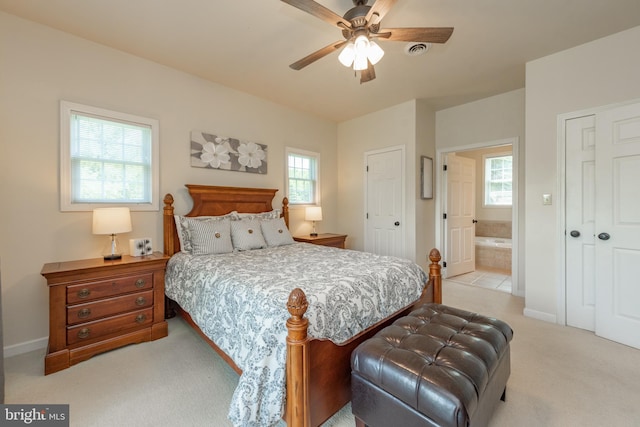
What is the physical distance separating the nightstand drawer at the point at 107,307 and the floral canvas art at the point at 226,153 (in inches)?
62.4

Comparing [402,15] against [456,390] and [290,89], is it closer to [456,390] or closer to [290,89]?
[290,89]

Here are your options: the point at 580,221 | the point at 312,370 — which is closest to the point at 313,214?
the point at 312,370

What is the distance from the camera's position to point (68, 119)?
2449mm

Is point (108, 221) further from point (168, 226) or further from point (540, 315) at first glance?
point (540, 315)

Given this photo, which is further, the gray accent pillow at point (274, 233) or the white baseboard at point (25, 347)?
the gray accent pillow at point (274, 233)

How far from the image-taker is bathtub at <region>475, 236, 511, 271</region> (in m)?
5.13

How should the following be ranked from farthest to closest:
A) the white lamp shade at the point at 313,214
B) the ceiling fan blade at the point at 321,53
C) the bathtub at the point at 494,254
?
1. the bathtub at the point at 494,254
2. the white lamp shade at the point at 313,214
3. the ceiling fan blade at the point at 321,53

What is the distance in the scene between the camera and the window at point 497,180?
6023mm

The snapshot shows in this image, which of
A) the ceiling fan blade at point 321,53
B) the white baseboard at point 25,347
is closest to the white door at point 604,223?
the ceiling fan blade at point 321,53

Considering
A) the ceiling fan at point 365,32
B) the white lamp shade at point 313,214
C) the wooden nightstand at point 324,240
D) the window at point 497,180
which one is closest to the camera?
the ceiling fan at point 365,32

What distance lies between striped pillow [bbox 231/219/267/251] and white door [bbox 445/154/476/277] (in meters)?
3.06

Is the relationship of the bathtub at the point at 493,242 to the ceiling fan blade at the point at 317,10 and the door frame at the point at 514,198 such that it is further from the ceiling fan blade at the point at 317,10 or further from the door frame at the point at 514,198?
the ceiling fan blade at the point at 317,10

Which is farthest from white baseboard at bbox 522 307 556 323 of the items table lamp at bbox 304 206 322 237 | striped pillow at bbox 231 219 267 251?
striped pillow at bbox 231 219 267 251

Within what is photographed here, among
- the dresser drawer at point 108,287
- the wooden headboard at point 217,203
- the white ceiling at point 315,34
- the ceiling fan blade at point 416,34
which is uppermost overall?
the white ceiling at point 315,34
